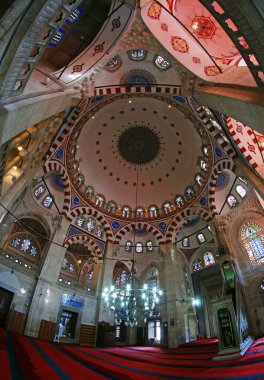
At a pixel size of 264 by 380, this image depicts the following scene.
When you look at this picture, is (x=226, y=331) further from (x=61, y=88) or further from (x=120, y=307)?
(x=61, y=88)

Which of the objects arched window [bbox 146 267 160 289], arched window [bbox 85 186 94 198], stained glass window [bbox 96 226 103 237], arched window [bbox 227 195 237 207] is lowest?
arched window [bbox 146 267 160 289]

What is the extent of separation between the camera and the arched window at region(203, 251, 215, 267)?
48.6 ft

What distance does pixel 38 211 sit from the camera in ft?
42.5

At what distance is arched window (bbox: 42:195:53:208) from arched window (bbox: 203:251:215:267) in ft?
34.3

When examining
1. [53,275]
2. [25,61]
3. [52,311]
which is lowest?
[52,311]

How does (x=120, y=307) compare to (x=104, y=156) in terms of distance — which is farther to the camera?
(x=104, y=156)

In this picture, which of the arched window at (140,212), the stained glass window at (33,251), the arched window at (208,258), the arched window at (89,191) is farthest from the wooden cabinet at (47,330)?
the arched window at (208,258)

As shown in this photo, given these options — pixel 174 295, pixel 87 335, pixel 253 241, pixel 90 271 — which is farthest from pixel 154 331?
pixel 253 241

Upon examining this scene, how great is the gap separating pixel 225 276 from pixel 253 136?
541 cm

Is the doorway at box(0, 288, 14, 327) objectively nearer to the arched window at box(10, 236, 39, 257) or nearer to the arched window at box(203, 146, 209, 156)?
the arched window at box(10, 236, 39, 257)

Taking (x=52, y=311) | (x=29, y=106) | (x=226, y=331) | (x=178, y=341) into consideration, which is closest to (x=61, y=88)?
(x=29, y=106)

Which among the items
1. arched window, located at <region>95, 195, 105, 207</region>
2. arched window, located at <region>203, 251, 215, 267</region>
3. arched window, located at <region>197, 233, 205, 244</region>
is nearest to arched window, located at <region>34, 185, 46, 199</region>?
arched window, located at <region>95, 195, 105, 207</region>

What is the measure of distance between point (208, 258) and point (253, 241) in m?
3.71

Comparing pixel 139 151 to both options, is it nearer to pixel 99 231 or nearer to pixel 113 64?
pixel 99 231
